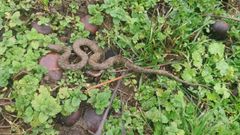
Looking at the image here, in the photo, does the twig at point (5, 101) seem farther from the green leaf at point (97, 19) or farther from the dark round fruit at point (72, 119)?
the green leaf at point (97, 19)

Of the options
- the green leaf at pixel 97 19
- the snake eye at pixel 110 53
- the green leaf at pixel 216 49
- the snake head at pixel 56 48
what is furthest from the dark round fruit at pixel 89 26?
the green leaf at pixel 216 49

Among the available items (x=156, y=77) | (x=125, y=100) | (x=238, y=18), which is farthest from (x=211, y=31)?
(x=125, y=100)

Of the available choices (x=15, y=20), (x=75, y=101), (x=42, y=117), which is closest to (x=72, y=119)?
(x=75, y=101)

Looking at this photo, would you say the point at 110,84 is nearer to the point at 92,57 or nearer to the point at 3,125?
the point at 92,57

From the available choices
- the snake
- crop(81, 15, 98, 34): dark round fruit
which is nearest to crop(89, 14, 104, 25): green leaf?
crop(81, 15, 98, 34): dark round fruit

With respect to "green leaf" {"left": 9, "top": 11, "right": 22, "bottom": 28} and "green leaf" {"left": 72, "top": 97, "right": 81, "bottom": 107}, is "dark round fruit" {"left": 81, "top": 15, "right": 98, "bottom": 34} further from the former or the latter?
"green leaf" {"left": 72, "top": 97, "right": 81, "bottom": 107}

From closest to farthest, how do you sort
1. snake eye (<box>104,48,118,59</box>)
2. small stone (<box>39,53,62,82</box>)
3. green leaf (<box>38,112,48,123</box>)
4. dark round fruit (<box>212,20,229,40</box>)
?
green leaf (<box>38,112,48,123</box>) → small stone (<box>39,53,62,82</box>) → snake eye (<box>104,48,118,59</box>) → dark round fruit (<box>212,20,229,40</box>)
